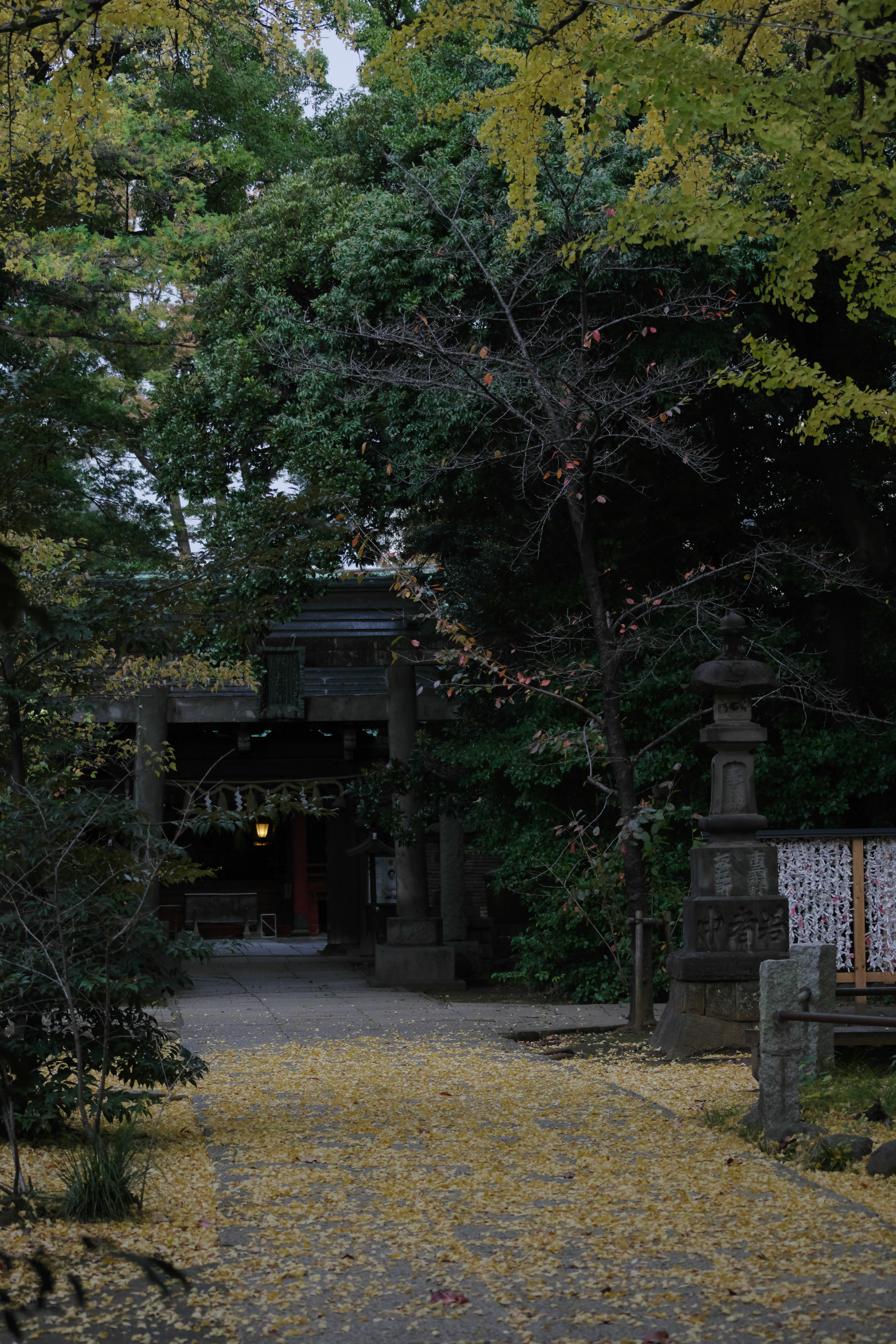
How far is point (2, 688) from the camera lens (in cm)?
557

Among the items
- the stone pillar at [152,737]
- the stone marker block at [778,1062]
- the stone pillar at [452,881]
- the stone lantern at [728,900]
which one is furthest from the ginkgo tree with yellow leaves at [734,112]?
the stone pillar at [452,881]

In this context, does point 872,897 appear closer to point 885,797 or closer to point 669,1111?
point 669,1111

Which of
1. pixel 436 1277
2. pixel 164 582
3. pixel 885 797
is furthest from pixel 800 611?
pixel 436 1277

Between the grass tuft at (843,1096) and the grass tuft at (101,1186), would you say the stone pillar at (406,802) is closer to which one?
the grass tuft at (843,1096)

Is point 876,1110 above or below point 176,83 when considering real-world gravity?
below

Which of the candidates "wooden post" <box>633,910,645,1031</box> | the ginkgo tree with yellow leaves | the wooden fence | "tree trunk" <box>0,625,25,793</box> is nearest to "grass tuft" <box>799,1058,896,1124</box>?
the wooden fence

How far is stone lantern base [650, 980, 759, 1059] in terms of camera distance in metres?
8.03

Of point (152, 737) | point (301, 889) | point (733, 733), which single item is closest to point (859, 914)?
point (733, 733)

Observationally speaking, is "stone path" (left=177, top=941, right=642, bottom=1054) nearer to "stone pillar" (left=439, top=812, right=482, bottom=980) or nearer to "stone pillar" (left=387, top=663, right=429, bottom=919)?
"stone pillar" (left=387, top=663, right=429, bottom=919)

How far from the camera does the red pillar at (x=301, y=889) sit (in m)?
23.3

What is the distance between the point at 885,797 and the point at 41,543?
821cm

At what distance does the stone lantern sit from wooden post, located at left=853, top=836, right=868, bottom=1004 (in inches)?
17.6

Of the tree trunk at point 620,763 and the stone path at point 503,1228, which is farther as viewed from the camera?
the tree trunk at point 620,763

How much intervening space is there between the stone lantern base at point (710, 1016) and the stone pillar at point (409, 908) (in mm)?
6222
